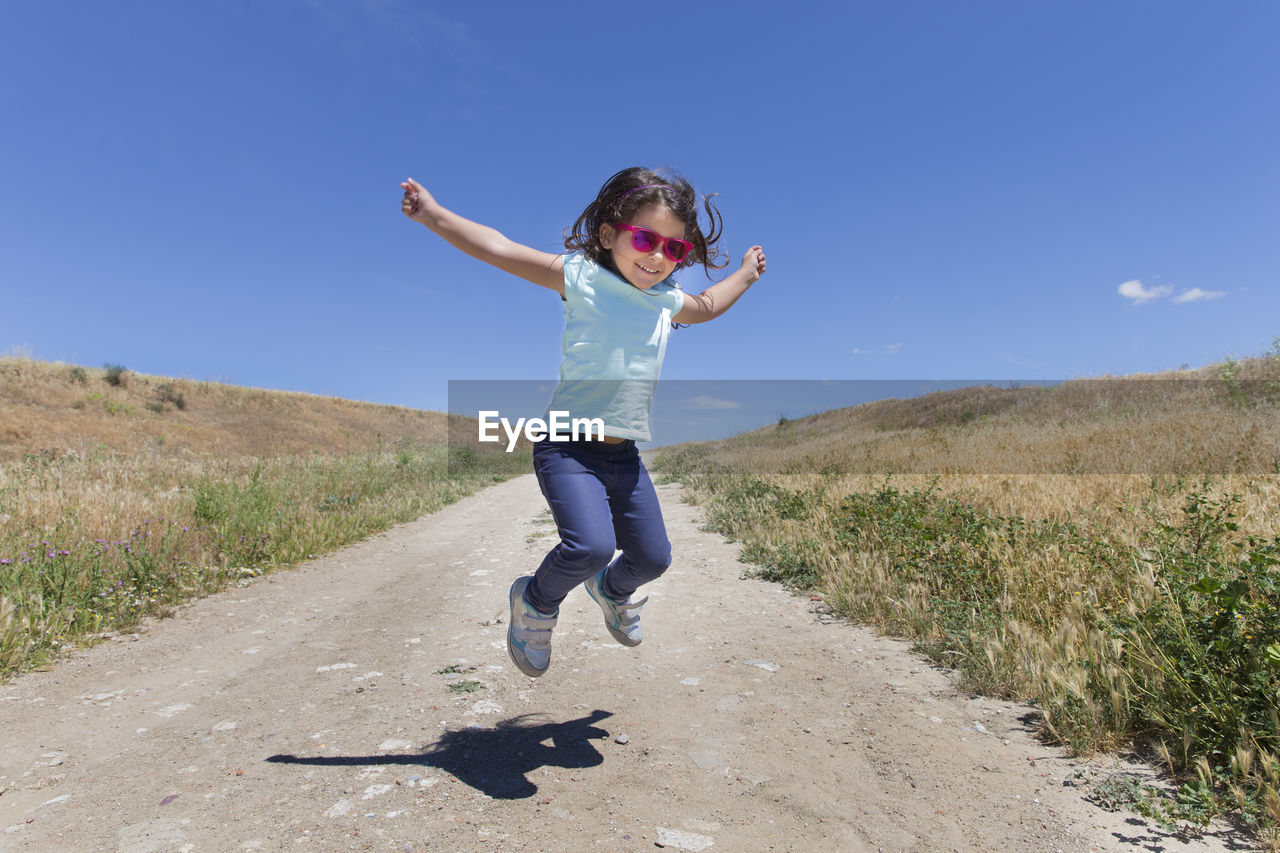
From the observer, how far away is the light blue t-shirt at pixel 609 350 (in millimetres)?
2992

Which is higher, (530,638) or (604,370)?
(604,370)

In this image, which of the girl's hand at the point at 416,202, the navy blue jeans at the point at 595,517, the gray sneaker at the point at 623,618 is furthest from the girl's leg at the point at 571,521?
the girl's hand at the point at 416,202

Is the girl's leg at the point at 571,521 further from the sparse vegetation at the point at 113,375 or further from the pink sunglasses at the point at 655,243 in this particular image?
the sparse vegetation at the point at 113,375

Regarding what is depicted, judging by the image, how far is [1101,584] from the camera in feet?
13.1

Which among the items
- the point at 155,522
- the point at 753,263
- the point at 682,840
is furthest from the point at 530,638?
the point at 155,522

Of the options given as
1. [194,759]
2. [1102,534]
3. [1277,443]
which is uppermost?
[1277,443]

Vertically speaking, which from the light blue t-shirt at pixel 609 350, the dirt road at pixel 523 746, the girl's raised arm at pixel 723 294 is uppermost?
the girl's raised arm at pixel 723 294

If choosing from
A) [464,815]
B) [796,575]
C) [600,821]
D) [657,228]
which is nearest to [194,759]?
[464,815]

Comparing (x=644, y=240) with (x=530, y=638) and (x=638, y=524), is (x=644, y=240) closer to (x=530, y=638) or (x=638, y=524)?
(x=638, y=524)

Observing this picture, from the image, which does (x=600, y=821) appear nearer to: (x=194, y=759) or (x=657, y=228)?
(x=194, y=759)

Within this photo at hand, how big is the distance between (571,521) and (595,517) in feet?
0.34

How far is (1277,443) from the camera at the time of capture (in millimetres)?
9281

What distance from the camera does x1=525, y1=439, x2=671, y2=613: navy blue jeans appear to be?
2.84 meters

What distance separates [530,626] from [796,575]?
3.45 meters
